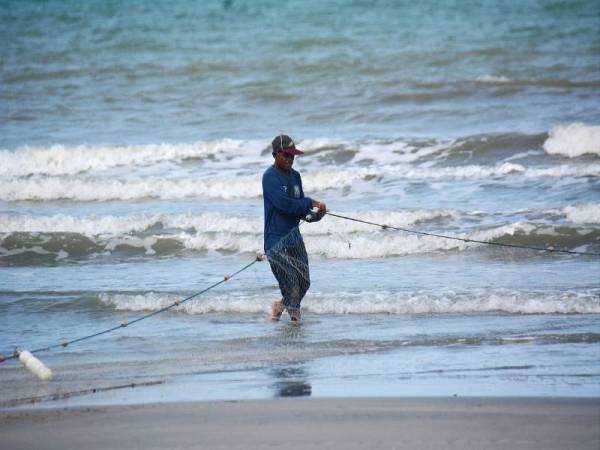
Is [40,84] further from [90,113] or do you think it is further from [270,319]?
[270,319]

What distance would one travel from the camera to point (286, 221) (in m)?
8.34

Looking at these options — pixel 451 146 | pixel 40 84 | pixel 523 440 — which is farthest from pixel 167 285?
pixel 40 84

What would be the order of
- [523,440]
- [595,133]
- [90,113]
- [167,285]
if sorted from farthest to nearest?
1. [90,113]
2. [595,133]
3. [167,285]
4. [523,440]

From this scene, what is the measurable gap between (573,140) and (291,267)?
8.61 metres

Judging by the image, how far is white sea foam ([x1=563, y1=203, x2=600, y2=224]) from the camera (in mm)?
12086

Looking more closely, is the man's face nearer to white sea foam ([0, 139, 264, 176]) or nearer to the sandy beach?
the sandy beach

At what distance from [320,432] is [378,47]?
67.6 feet

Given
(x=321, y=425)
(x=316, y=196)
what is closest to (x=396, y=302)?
(x=321, y=425)

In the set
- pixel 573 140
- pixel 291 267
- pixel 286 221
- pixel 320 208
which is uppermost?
pixel 573 140

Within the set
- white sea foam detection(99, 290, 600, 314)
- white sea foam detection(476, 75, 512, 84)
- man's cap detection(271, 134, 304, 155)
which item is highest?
white sea foam detection(476, 75, 512, 84)

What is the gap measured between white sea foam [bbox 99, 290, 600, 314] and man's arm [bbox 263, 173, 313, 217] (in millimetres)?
1436

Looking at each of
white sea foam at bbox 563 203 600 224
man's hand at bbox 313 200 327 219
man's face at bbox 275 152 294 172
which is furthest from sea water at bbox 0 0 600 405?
man's face at bbox 275 152 294 172

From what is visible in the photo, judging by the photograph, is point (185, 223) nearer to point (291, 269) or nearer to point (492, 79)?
point (291, 269)

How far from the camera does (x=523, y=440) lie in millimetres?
5402
